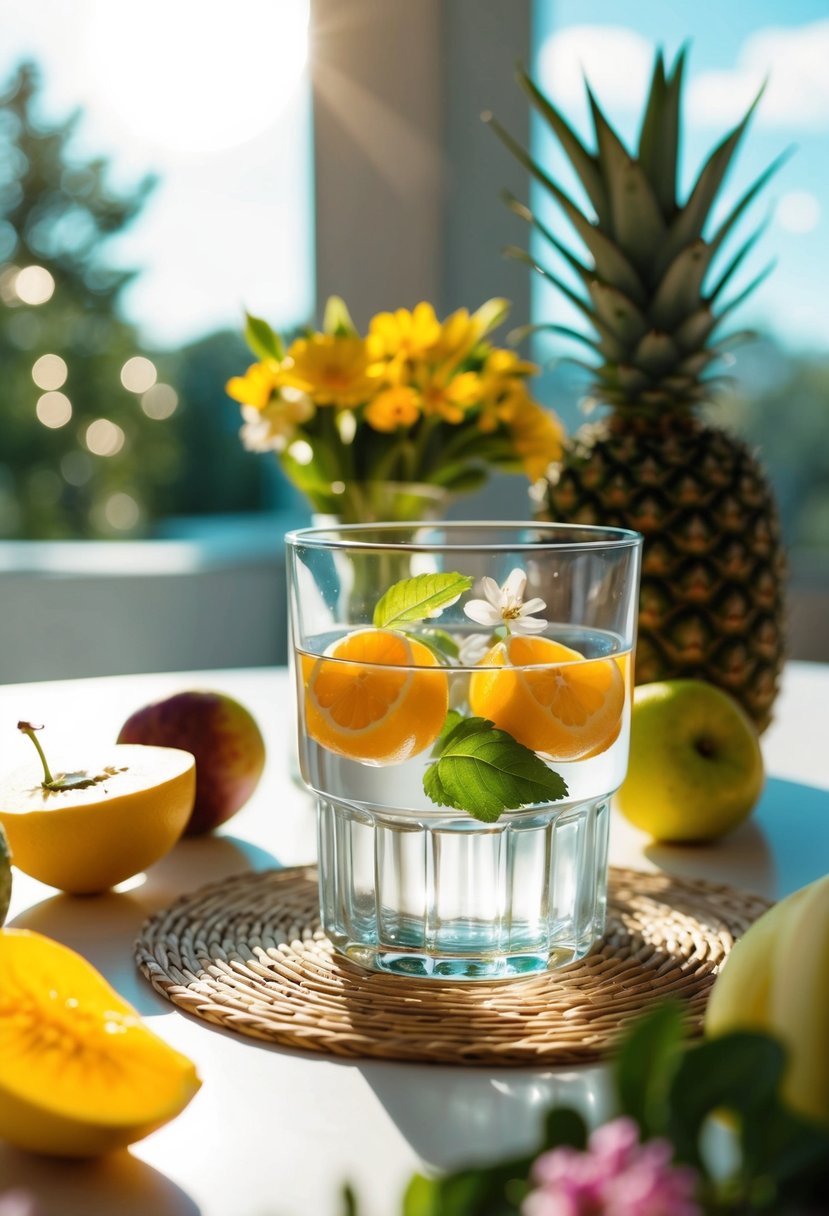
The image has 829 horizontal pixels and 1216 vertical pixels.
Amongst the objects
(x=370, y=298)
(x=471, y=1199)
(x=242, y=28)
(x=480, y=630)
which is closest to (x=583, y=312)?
(x=480, y=630)

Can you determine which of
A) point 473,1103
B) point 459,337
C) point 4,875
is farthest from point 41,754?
point 459,337

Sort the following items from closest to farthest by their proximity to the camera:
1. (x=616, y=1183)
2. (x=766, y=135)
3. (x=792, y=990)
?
1. (x=616, y=1183)
2. (x=792, y=990)
3. (x=766, y=135)

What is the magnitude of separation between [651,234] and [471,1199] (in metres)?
1.06

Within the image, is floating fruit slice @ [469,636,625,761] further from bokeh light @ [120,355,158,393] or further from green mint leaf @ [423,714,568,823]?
bokeh light @ [120,355,158,393]

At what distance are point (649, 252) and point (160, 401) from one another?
7.31 feet

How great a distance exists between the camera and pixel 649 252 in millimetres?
1216

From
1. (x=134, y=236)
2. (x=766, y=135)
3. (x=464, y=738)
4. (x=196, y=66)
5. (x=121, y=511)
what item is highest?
(x=196, y=66)

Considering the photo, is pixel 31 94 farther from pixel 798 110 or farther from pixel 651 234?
pixel 651 234

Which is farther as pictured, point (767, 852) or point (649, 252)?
point (649, 252)

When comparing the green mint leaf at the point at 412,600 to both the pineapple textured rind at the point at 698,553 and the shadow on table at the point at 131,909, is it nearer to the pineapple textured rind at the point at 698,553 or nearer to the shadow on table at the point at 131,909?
the shadow on table at the point at 131,909

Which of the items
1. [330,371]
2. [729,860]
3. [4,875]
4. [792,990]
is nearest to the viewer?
[792,990]

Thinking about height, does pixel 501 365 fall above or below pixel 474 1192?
above

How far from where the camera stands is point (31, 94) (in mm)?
2980

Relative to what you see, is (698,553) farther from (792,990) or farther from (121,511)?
(121,511)
